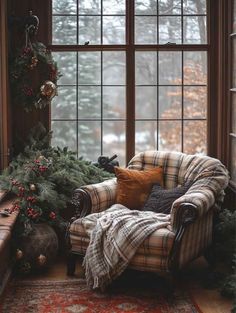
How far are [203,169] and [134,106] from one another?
3.82ft

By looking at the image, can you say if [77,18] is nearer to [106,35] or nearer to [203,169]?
[106,35]

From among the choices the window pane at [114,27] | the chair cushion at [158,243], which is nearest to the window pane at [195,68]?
the window pane at [114,27]

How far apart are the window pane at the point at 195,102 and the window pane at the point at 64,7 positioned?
1.33 meters

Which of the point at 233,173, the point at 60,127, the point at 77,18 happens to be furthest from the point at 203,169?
the point at 77,18

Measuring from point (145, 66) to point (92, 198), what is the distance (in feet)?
5.21

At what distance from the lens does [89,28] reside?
19.3 feet

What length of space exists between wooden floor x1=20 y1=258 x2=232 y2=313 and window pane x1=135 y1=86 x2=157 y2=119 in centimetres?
152

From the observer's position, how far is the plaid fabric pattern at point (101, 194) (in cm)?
500

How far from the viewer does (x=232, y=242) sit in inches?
184

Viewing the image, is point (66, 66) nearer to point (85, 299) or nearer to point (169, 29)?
point (169, 29)

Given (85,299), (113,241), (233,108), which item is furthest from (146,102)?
(85,299)

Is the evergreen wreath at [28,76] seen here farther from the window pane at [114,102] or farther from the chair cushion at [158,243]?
the chair cushion at [158,243]

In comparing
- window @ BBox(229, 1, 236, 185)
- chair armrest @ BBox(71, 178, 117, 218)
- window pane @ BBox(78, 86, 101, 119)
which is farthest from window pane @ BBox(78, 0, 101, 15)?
chair armrest @ BBox(71, 178, 117, 218)

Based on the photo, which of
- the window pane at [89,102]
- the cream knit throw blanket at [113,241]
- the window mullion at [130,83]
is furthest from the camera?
the window pane at [89,102]
